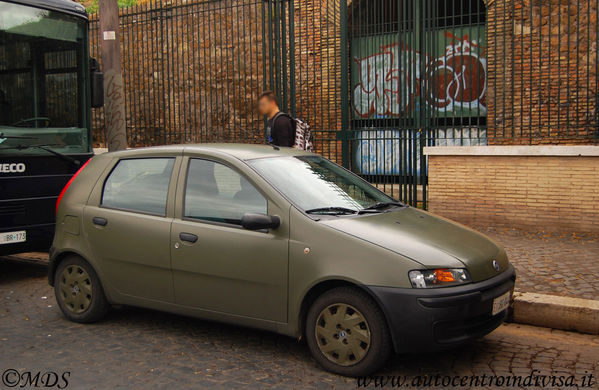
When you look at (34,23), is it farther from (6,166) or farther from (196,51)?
(196,51)

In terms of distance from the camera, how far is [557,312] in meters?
5.45

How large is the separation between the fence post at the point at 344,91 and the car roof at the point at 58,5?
4.56 meters

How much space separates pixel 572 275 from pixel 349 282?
3.60 m

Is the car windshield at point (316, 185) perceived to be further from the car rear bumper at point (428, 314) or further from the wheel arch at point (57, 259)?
the wheel arch at point (57, 259)

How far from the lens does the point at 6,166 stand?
A: 7141 millimetres

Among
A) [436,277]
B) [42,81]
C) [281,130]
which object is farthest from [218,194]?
[42,81]

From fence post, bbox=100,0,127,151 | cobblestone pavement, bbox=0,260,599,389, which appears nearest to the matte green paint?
cobblestone pavement, bbox=0,260,599,389

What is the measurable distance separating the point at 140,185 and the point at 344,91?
21.4 ft

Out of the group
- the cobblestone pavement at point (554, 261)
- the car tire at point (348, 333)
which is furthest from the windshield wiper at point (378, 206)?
the cobblestone pavement at point (554, 261)

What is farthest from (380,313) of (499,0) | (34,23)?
(499,0)

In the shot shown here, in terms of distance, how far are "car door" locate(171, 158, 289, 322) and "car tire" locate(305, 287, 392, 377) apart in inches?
12.0

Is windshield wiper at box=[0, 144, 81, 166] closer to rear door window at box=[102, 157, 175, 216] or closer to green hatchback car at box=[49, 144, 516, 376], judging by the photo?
green hatchback car at box=[49, 144, 516, 376]

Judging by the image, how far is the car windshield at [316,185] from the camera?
185 inches

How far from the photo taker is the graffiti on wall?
10.4 meters
